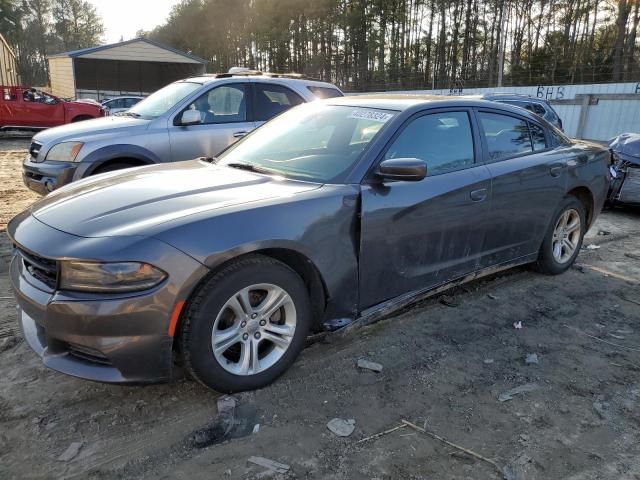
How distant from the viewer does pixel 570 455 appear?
2564mm

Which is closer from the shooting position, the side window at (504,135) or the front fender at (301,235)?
the front fender at (301,235)

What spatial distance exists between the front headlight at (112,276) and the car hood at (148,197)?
0.18m

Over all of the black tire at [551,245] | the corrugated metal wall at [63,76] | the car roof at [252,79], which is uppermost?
the corrugated metal wall at [63,76]

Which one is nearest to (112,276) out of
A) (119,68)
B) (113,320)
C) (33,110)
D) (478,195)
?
(113,320)

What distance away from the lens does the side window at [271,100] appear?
6.95 metres

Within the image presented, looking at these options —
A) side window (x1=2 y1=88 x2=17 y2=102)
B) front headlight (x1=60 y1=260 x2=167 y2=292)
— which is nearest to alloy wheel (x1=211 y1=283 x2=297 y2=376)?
front headlight (x1=60 y1=260 x2=167 y2=292)

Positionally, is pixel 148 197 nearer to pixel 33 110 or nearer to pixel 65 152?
pixel 65 152

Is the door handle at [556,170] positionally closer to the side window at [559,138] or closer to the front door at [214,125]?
the side window at [559,138]

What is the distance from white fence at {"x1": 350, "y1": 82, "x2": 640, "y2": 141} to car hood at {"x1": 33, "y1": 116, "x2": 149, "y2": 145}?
51.2ft

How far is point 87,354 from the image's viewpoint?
2564mm

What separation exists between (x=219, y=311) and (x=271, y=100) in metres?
4.91

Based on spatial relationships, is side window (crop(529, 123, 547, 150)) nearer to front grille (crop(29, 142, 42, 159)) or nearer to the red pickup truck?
front grille (crop(29, 142, 42, 159))

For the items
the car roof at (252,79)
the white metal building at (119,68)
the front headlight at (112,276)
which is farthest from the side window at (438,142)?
the white metal building at (119,68)

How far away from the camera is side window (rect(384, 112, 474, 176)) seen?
141 inches
